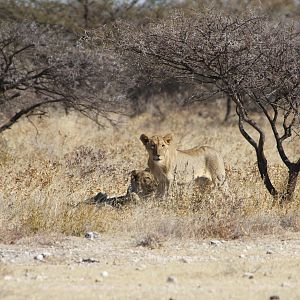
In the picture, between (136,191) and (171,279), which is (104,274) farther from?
(136,191)

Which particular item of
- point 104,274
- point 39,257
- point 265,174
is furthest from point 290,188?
point 104,274

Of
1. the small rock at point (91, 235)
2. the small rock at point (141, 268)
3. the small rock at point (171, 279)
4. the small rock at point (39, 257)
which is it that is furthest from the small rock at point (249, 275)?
the small rock at point (91, 235)

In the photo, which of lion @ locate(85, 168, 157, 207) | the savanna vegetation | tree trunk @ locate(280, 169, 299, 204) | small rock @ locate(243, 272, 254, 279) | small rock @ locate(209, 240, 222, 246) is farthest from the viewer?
tree trunk @ locate(280, 169, 299, 204)

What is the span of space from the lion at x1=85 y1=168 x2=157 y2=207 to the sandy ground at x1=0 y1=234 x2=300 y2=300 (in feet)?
5.69

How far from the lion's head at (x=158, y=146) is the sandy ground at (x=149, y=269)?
2.25 metres

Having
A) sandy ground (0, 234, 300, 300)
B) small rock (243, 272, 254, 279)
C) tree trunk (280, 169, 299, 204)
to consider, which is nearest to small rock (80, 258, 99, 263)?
sandy ground (0, 234, 300, 300)

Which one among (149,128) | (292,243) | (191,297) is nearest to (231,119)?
(149,128)

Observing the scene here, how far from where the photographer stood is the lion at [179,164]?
11.5m

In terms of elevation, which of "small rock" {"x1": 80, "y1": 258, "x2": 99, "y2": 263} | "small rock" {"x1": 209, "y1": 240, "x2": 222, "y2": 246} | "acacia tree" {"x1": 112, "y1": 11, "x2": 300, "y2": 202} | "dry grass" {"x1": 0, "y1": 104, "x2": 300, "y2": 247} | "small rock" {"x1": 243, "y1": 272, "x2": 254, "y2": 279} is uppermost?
"acacia tree" {"x1": 112, "y1": 11, "x2": 300, "y2": 202}

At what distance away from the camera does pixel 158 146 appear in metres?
11.5

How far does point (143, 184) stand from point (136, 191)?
6.6 inches

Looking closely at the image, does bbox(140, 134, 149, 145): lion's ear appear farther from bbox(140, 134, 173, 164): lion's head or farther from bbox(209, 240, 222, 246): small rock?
bbox(209, 240, 222, 246): small rock

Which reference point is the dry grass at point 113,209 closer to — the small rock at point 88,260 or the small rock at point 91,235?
the small rock at point 91,235

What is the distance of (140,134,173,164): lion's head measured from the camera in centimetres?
1141
